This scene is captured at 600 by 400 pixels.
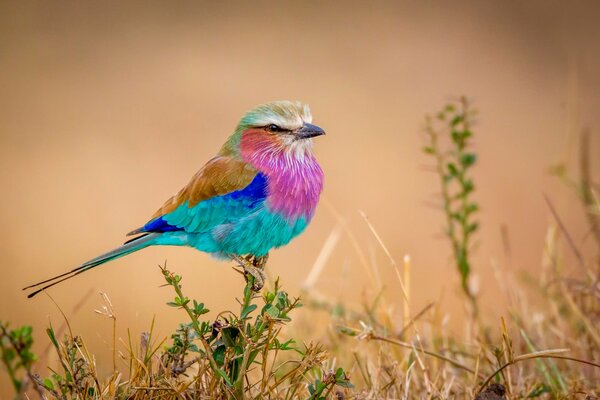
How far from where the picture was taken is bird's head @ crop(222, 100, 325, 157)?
3105 millimetres

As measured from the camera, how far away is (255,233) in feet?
9.78

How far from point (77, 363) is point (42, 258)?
300cm

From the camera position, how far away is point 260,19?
31.0 feet

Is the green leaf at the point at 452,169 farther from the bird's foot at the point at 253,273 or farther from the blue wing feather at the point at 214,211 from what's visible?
the bird's foot at the point at 253,273

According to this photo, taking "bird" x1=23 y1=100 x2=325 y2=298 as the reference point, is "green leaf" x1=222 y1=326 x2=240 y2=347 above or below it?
below

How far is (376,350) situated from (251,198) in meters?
1.06

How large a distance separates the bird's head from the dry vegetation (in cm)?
43

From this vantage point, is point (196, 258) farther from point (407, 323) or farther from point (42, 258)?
point (407, 323)

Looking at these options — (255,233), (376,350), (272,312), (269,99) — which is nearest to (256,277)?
(255,233)

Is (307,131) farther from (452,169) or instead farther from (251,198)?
(452,169)

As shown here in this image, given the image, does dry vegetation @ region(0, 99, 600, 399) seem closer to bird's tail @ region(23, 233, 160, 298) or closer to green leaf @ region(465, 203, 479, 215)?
green leaf @ region(465, 203, 479, 215)

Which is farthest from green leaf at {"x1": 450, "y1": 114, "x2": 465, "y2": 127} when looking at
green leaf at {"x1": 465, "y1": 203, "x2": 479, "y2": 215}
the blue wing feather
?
the blue wing feather

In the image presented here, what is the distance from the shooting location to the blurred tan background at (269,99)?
5.53 meters

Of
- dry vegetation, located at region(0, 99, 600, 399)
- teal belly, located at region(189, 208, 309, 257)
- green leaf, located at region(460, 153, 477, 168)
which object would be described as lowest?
dry vegetation, located at region(0, 99, 600, 399)
